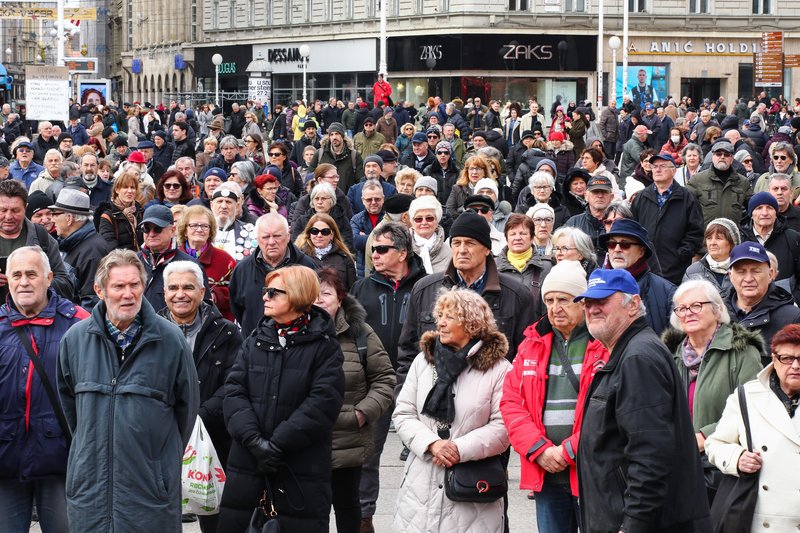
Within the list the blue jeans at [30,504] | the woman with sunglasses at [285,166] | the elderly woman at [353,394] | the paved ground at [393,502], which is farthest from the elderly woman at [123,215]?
the woman with sunglasses at [285,166]

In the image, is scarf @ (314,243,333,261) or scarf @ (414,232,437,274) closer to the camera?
scarf @ (414,232,437,274)

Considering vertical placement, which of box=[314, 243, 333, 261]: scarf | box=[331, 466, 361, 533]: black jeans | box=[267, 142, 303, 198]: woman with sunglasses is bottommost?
box=[331, 466, 361, 533]: black jeans

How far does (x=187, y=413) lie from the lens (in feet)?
21.8

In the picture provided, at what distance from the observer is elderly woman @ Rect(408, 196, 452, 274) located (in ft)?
33.5

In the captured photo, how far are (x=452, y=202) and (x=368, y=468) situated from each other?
6702 millimetres

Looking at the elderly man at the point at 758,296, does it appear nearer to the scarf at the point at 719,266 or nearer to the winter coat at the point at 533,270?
the scarf at the point at 719,266

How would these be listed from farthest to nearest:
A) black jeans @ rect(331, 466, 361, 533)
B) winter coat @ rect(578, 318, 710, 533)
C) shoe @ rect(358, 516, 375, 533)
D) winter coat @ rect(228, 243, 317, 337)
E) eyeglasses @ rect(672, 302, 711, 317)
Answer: winter coat @ rect(228, 243, 317, 337) < shoe @ rect(358, 516, 375, 533) < black jeans @ rect(331, 466, 361, 533) < eyeglasses @ rect(672, 302, 711, 317) < winter coat @ rect(578, 318, 710, 533)

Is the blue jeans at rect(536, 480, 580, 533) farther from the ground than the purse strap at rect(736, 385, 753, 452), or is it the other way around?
the purse strap at rect(736, 385, 753, 452)

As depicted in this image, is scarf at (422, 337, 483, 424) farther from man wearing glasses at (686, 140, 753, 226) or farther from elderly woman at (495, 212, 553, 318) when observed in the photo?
man wearing glasses at (686, 140, 753, 226)

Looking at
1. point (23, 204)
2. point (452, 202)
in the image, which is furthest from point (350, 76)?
point (23, 204)

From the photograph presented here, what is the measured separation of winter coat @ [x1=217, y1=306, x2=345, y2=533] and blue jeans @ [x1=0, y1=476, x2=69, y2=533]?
86cm

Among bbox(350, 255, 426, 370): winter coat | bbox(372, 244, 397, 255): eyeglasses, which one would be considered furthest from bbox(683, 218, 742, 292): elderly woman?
bbox(372, 244, 397, 255): eyeglasses

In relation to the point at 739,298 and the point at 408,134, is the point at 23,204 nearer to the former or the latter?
the point at 739,298

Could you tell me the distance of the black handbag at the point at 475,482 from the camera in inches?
263
